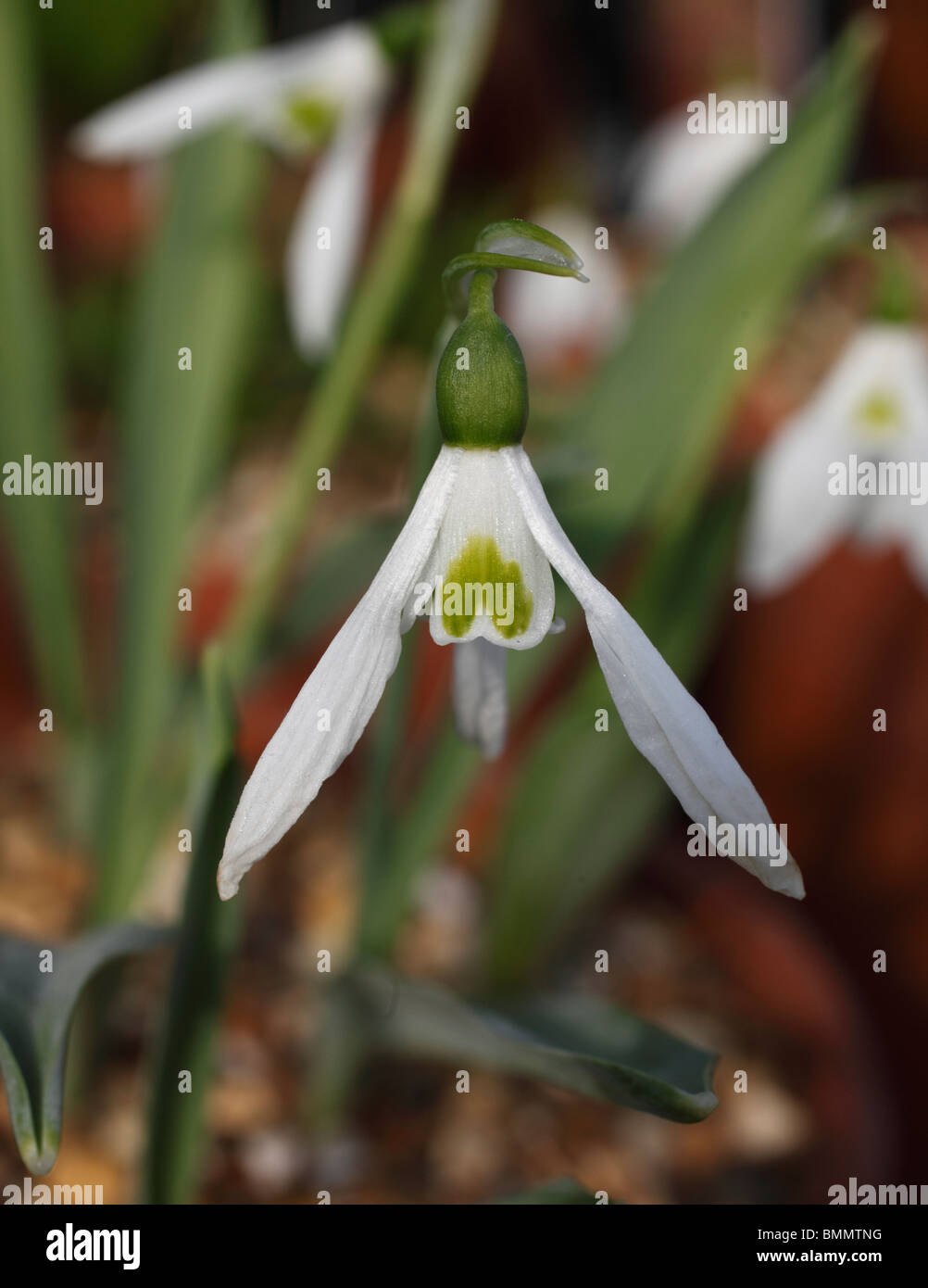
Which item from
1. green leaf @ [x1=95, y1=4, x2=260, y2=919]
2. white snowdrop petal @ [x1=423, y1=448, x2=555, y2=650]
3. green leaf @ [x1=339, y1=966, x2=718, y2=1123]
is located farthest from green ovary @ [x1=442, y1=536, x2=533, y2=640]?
green leaf @ [x1=95, y1=4, x2=260, y2=919]

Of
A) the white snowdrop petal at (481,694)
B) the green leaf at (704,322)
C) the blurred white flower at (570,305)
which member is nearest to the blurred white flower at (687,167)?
the blurred white flower at (570,305)

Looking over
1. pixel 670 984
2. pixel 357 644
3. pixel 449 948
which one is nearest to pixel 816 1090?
pixel 670 984

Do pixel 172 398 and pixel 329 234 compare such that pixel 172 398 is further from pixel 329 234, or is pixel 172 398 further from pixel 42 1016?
pixel 42 1016

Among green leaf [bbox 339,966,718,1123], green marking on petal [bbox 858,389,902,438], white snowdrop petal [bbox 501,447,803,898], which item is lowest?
green leaf [bbox 339,966,718,1123]

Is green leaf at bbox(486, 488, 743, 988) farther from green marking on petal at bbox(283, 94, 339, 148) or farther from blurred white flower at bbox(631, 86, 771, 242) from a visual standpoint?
blurred white flower at bbox(631, 86, 771, 242)

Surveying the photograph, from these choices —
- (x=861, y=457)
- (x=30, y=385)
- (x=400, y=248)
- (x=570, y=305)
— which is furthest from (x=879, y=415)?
(x=570, y=305)

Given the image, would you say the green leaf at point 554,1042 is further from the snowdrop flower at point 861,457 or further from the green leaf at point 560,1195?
the snowdrop flower at point 861,457

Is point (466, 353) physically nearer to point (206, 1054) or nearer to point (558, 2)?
point (206, 1054)
